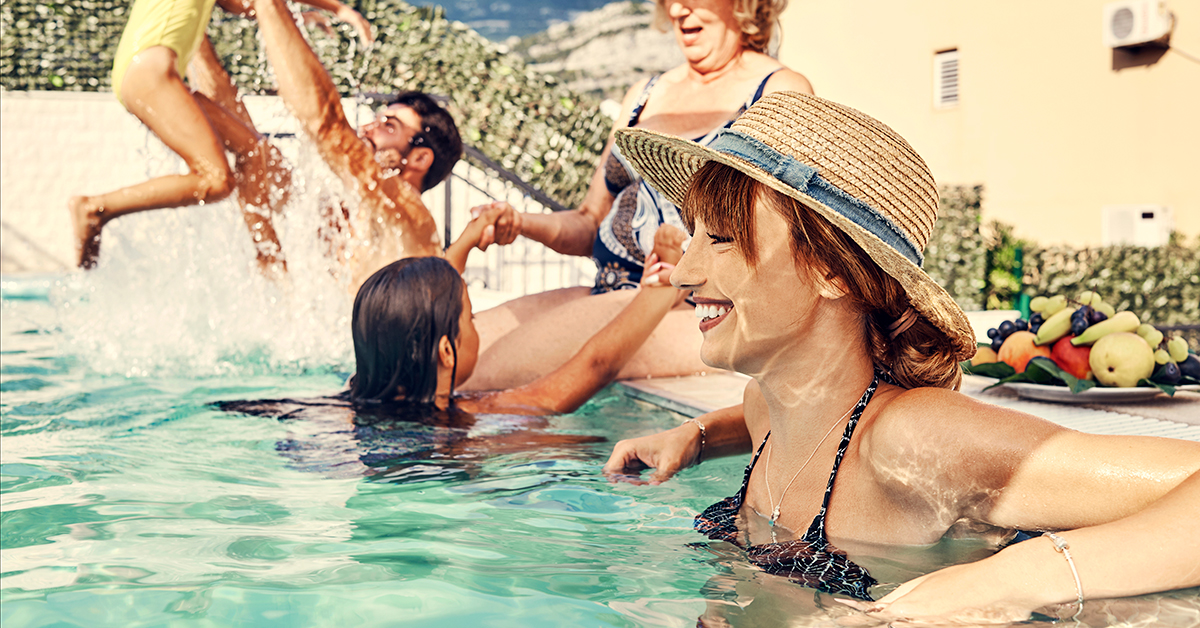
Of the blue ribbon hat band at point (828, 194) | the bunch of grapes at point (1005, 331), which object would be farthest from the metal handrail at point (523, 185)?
the blue ribbon hat band at point (828, 194)

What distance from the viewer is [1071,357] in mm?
3250

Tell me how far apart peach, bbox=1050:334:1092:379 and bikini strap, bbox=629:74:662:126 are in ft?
6.63

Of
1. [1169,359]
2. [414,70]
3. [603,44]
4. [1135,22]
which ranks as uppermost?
[603,44]

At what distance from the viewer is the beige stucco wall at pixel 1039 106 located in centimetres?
974

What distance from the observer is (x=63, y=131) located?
1473 centimetres

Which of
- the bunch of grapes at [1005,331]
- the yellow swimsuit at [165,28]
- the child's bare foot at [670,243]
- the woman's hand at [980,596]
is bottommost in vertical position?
the woman's hand at [980,596]

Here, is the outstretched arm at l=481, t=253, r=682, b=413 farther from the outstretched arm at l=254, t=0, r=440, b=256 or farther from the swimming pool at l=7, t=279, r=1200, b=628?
the outstretched arm at l=254, t=0, r=440, b=256

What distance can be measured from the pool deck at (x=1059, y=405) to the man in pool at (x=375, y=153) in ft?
6.19

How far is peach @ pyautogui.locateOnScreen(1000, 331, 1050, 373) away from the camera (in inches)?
134

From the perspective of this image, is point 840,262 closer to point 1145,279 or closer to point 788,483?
point 788,483

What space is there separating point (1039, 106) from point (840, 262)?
10361 mm

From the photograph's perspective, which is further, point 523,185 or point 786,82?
point 523,185

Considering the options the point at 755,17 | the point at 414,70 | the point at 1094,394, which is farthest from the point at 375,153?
the point at 414,70

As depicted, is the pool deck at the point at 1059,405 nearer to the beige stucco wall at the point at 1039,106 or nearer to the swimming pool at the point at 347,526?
the swimming pool at the point at 347,526
